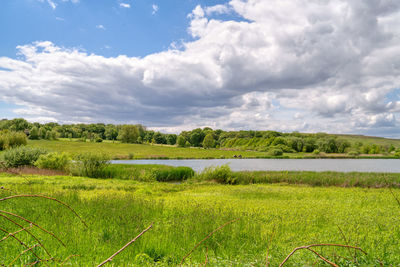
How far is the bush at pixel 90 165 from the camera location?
24625 mm

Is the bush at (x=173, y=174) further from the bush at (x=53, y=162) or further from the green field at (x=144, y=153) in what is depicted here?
the green field at (x=144, y=153)

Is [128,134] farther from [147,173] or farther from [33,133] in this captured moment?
[147,173]

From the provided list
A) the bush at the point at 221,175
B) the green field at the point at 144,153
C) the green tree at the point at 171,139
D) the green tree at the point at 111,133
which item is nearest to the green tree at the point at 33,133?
the green field at the point at 144,153

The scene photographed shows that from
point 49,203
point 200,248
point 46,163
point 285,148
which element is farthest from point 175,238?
point 285,148

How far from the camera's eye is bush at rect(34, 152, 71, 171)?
26.2 m

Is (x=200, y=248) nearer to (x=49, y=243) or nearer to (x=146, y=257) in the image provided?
(x=146, y=257)

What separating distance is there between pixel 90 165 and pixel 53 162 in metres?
5.09

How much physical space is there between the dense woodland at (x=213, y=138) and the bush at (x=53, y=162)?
2263 inches

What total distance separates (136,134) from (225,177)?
318ft

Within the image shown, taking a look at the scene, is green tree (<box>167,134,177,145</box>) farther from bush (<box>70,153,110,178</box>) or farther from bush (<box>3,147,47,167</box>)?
bush (<box>70,153,110,178</box>)

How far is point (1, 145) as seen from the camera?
42906 mm

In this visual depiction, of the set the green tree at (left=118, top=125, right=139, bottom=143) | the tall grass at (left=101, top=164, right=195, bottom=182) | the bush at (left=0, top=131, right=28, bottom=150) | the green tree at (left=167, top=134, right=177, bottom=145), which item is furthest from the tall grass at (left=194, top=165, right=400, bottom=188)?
the green tree at (left=167, top=134, right=177, bottom=145)

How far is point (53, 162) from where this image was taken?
26.7 m

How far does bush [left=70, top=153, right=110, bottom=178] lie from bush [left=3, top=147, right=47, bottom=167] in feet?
20.8
